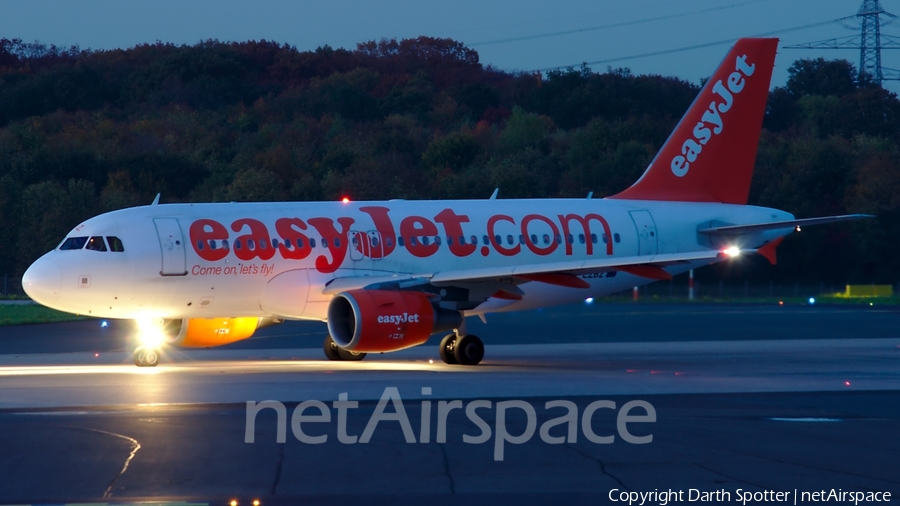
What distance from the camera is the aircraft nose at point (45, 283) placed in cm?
2416

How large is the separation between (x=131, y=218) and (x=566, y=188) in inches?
1882

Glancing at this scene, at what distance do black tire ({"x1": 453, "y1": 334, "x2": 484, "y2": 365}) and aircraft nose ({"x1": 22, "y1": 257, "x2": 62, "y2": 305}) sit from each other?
25.8 feet

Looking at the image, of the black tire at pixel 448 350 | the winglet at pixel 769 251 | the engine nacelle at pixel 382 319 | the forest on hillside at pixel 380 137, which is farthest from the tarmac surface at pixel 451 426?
the forest on hillside at pixel 380 137

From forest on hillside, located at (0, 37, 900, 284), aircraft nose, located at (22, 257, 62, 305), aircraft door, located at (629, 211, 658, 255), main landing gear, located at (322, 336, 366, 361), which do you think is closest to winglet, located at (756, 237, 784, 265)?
aircraft door, located at (629, 211, 658, 255)

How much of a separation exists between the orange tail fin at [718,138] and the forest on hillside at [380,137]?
2384cm

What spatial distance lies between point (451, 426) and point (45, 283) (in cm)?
1169

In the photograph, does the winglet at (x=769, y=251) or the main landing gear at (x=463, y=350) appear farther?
the winglet at (x=769, y=251)

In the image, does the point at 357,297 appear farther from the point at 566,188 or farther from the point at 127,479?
the point at 566,188

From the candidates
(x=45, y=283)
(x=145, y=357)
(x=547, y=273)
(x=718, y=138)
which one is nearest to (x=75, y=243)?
(x=45, y=283)

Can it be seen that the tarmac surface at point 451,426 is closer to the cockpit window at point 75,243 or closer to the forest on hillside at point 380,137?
the cockpit window at point 75,243

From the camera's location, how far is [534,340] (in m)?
33.8

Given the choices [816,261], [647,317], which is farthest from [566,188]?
[647,317]

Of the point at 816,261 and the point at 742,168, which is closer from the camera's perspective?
the point at 742,168

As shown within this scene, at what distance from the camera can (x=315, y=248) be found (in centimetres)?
2630
